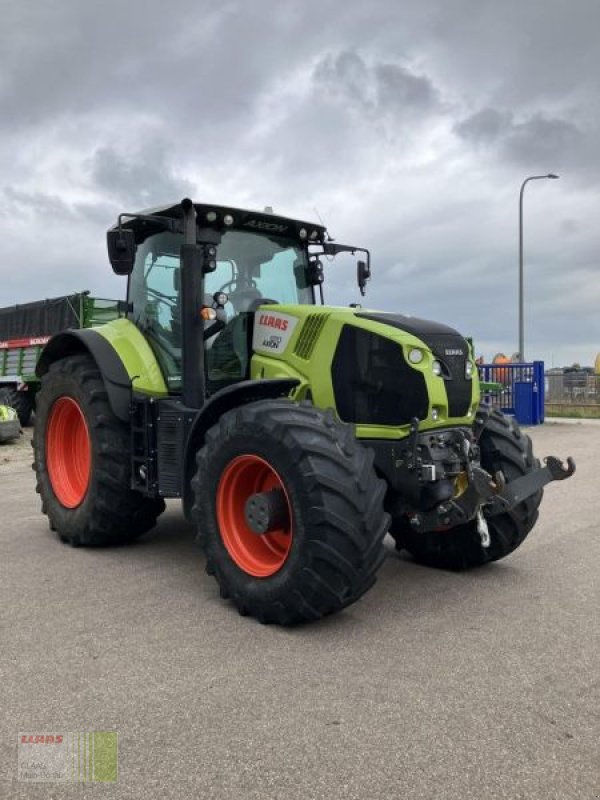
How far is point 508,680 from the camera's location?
10.5 ft

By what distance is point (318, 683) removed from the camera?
10.5 feet

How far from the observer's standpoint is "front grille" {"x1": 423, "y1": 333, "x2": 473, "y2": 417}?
4.42 metres

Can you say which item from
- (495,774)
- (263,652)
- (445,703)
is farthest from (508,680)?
(263,652)

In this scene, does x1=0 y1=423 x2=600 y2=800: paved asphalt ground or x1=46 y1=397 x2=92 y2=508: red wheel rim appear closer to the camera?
x1=0 y1=423 x2=600 y2=800: paved asphalt ground

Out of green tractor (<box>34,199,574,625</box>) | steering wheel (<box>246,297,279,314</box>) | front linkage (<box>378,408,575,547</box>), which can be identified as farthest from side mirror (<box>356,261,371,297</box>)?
front linkage (<box>378,408,575,547</box>)

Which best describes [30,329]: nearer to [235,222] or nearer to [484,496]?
[235,222]

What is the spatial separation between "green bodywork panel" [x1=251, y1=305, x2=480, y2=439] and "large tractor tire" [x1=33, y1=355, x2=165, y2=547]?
4.50 feet

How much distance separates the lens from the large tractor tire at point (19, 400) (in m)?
17.8

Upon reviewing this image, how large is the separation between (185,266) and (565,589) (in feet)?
10.9

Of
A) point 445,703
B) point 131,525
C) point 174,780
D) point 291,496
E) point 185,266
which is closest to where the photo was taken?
point 174,780

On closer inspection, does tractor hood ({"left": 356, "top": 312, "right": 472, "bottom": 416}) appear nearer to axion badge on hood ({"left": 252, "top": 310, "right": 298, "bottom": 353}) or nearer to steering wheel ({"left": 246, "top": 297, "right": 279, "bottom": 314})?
axion badge on hood ({"left": 252, "top": 310, "right": 298, "bottom": 353})

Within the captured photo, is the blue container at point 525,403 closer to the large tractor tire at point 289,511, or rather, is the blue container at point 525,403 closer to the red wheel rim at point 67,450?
the red wheel rim at point 67,450

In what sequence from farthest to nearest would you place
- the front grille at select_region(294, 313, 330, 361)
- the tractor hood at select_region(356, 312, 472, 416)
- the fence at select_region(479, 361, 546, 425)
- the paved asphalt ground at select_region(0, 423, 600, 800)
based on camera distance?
1. the fence at select_region(479, 361, 546, 425)
2. the front grille at select_region(294, 313, 330, 361)
3. the tractor hood at select_region(356, 312, 472, 416)
4. the paved asphalt ground at select_region(0, 423, 600, 800)

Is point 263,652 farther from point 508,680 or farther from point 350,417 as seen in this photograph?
point 350,417
